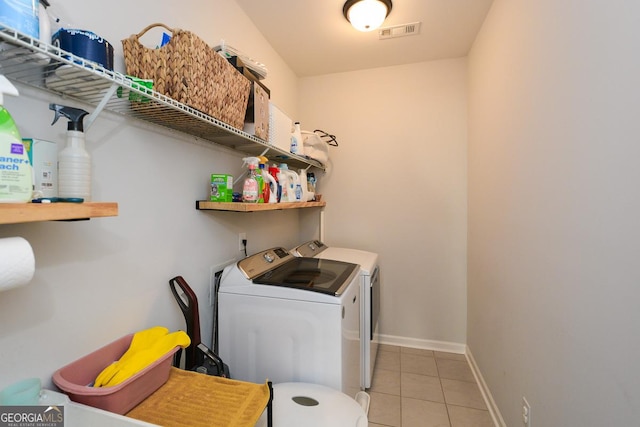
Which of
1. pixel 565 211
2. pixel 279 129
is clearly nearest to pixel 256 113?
pixel 279 129

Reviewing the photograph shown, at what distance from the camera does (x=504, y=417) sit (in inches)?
67.4

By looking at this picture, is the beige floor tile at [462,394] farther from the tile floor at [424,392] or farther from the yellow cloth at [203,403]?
the yellow cloth at [203,403]

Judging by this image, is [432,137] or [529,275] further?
[432,137]

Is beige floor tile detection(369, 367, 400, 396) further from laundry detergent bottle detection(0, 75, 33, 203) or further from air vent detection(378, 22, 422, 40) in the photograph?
air vent detection(378, 22, 422, 40)

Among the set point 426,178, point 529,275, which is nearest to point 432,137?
point 426,178

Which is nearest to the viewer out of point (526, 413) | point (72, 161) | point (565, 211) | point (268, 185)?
point (72, 161)

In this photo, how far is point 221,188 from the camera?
154cm

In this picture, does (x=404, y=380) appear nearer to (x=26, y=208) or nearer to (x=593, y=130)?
(x=593, y=130)

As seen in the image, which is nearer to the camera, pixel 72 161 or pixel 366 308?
pixel 72 161

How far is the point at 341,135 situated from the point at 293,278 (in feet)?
5.88

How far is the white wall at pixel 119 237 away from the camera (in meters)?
0.85

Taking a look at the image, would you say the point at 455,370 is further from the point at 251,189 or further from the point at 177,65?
the point at 177,65

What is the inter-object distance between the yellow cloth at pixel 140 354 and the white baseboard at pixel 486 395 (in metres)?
1.90

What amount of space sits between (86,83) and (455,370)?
295 centimetres
